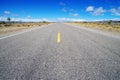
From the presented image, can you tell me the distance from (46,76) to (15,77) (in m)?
0.65

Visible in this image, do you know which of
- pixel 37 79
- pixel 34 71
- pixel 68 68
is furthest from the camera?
pixel 68 68

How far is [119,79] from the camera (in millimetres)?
2373

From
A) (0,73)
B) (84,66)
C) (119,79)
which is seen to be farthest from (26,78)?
(119,79)

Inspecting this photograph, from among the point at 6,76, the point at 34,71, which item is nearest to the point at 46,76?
the point at 34,71

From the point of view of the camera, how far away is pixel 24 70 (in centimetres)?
275

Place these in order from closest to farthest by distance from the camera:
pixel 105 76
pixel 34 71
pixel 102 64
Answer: pixel 105 76, pixel 34 71, pixel 102 64

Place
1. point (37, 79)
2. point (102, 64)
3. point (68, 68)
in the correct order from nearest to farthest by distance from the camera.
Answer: point (37, 79), point (68, 68), point (102, 64)

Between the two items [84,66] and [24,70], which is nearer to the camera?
[24,70]

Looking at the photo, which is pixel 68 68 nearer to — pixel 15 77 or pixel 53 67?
pixel 53 67

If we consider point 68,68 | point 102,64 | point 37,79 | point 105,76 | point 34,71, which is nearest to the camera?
point 37,79

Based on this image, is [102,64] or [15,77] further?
[102,64]

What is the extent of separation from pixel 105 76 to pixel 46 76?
4.26 feet

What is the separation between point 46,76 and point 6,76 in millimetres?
856

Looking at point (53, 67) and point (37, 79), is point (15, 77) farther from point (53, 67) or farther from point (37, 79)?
point (53, 67)
